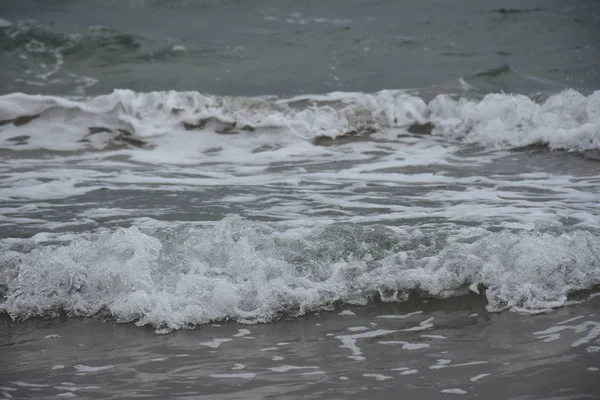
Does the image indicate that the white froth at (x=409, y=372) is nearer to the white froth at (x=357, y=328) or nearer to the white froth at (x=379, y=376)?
the white froth at (x=379, y=376)

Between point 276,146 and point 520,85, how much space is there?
3.54m

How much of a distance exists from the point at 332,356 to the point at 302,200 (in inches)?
81.7

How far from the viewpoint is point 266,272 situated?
3.28 meters

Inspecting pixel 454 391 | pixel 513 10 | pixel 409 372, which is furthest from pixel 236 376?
pixel 513 10

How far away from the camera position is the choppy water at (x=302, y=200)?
286 centimetres

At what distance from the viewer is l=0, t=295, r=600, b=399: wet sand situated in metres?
2.44

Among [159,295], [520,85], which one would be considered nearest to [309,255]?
[159,295]

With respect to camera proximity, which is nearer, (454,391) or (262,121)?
(454,391)

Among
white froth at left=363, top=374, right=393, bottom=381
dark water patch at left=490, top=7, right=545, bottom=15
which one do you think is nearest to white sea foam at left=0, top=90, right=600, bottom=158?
white froth at left=363, top=374, right=393, bottom=381

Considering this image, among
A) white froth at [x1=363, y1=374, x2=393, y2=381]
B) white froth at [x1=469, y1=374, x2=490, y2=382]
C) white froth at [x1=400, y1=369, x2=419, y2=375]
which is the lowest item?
white froth at [x1=469, y1=374, x2=490, y2=382]

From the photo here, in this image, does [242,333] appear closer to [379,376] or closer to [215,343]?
[215,343]

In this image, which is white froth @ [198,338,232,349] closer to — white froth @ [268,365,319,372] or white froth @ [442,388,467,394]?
white froth @ [268,365,319,372]

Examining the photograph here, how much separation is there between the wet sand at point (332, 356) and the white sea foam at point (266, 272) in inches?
2.5

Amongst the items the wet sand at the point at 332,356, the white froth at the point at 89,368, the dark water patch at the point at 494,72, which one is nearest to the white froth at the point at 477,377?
the wet sand at the point at 332,356
